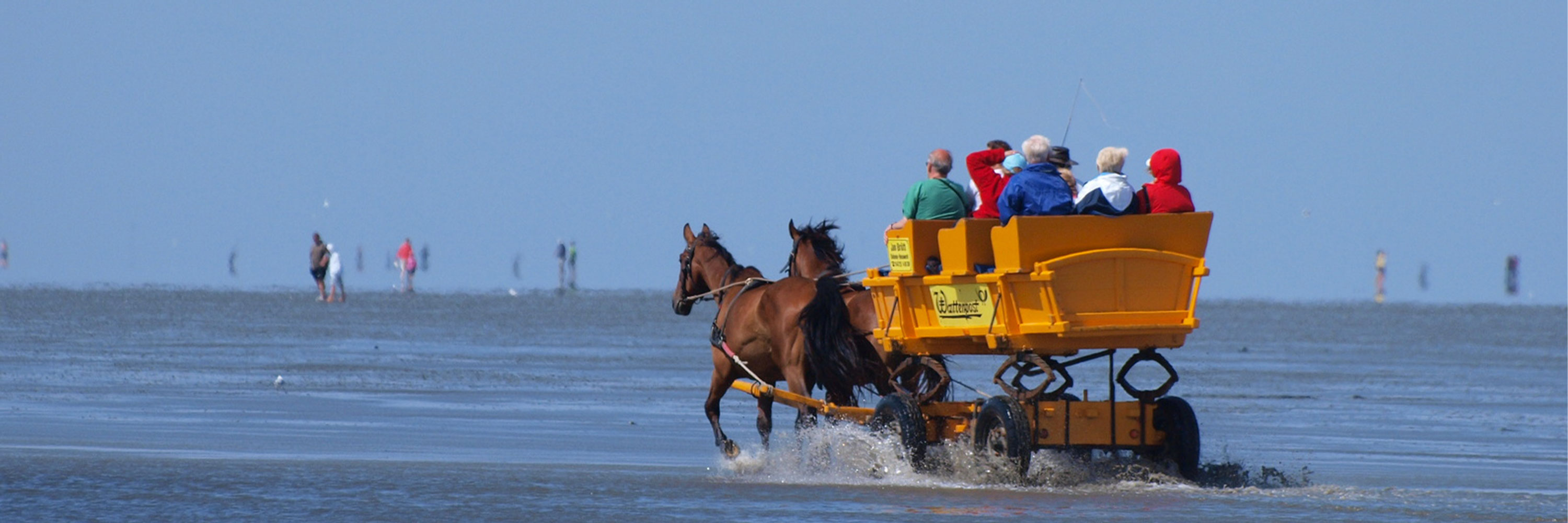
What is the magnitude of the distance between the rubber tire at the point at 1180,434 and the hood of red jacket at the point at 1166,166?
1.18 metres

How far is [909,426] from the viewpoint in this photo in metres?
11.9

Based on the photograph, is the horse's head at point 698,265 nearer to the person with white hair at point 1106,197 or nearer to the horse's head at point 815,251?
the horse's head at point 815,251

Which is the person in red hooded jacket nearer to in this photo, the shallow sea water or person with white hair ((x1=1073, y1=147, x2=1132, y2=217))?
person with white hair ((x1=1073, y1=147, x2=1132, y2=217))

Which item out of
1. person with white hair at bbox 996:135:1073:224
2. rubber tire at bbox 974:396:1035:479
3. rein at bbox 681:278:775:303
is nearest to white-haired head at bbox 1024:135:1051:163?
person with white hair at bbox 996:135:1073:224

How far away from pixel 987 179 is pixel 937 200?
0.40 metres

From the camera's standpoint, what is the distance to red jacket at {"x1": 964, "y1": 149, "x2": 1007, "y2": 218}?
476 inches

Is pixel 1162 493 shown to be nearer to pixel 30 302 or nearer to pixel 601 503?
pixel 601 503

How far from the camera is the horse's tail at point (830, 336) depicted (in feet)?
41.8

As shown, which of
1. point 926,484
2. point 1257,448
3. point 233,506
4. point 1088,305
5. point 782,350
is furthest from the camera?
point 1257,448

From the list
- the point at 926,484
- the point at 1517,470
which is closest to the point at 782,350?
the point at 926,484

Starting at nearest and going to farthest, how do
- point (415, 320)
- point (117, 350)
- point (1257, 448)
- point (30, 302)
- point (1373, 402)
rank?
point (1257, 448) < point (1373, 402) < point (117, 350) < point (415, 320) < point (30, 302)

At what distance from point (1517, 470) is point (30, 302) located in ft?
111

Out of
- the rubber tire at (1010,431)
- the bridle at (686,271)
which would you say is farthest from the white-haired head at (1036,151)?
the bridle at (686,271)

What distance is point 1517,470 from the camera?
45.6 feet
